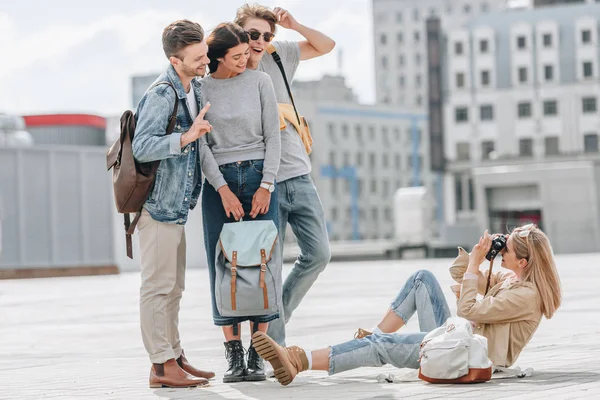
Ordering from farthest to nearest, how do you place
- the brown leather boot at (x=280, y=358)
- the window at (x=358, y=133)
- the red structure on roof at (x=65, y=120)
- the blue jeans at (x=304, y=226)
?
1. the window at (x=358, y=133)
2. the red structure on roof at (x=65, y=120)
3. the blue jeans at (x=304, y=226)
4. the brown leather boot at (x=280, y=358)

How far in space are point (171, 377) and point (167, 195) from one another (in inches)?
36.0

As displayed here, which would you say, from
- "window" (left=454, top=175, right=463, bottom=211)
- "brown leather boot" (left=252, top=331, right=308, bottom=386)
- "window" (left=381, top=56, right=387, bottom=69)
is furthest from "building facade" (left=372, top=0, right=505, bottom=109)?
"brown leather boot" (left=252, top=331, right=308, bottom=386)

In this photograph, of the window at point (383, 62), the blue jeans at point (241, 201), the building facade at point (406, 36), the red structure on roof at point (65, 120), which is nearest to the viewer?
the blue jeans at point (241, 201)

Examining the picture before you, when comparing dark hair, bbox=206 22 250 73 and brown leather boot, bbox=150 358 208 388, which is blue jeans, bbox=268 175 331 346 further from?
dark hair, bbox=206 22 250 73

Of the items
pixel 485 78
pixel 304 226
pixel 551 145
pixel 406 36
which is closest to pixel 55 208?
pixel 304 226

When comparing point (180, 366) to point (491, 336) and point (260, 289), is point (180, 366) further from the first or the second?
point (491, 336)

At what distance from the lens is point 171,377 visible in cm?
637

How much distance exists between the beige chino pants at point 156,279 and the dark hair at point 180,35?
845 mm

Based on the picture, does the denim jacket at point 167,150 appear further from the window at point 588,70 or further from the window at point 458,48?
the window at point 458,48

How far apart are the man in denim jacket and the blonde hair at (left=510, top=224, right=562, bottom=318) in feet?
5.43

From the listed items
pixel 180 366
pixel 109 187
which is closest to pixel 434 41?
pixel 109 187

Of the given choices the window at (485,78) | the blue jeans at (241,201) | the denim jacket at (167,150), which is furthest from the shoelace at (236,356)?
the window at (485,78)

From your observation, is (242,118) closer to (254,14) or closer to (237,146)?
(237,146)

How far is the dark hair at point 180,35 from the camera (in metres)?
6.44
